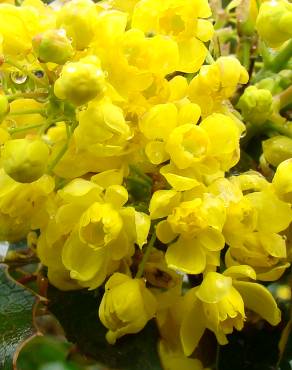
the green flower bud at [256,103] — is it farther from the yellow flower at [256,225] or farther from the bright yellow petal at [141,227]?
the bright yellow petal at [141,227]

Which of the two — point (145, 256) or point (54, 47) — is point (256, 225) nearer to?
point (145, 256)

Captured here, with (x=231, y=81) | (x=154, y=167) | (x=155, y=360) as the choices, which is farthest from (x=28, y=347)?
(x=231, y=81)

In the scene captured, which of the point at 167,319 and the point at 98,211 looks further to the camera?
the point at 167,319

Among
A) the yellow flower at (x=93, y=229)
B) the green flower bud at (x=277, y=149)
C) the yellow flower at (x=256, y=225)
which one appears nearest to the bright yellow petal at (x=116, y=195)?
the yellow flower at (x=93, y=229)

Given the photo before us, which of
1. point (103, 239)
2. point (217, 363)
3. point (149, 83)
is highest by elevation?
point (149, 83)

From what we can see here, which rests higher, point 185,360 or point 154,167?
point 154,167

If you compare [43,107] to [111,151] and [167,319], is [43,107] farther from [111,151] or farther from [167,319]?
[167,319]
